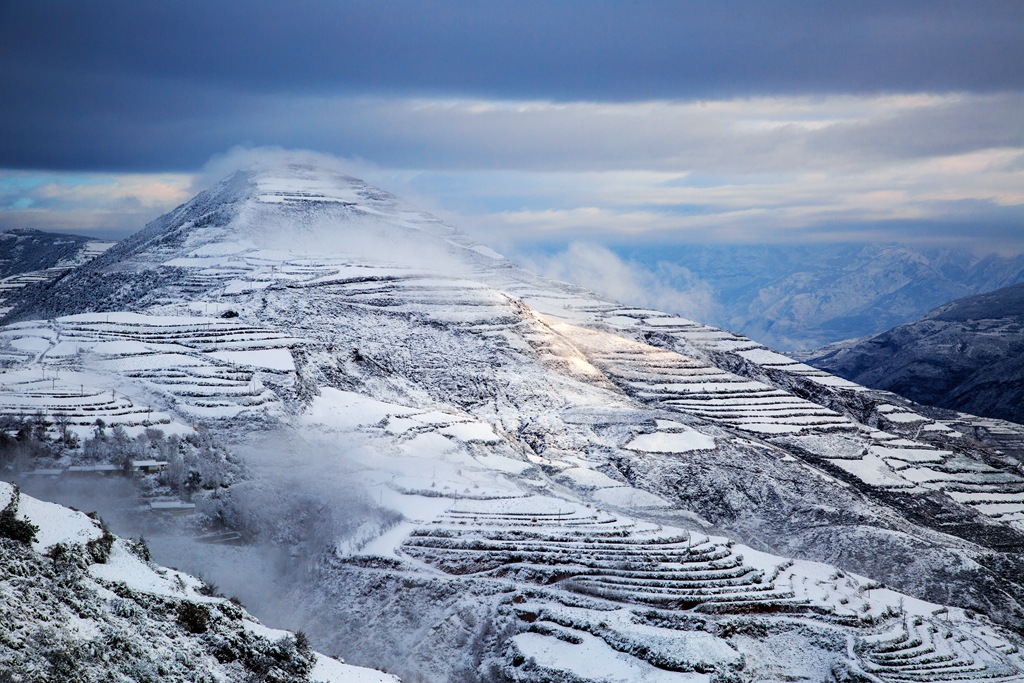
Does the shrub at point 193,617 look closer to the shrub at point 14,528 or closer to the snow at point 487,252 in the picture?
the shrub at point 14,528

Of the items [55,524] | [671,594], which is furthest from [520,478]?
[55,524]

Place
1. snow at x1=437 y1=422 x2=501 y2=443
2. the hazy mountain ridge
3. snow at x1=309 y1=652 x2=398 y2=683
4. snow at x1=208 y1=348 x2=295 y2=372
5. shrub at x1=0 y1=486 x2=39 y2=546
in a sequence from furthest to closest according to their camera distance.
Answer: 1. the hazy mountain ridge
2. snow at x1=208 y1=348 x2=295 y2=372
3. snow at x1=437 y1=422 x2=501 y2=443
4. snow at x1=309 y1=652 x2=398 y2=683
5. shrub at x1=0 y1=486 x2=39 y2=546

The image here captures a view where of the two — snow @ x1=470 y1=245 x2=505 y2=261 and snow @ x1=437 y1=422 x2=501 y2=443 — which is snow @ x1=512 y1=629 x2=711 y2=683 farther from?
snow @ x1=470 y1=245 x2=505 y2=261

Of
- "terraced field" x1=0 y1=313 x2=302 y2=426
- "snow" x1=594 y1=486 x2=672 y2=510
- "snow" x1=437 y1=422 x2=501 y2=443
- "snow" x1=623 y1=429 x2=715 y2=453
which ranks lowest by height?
"snow" x1=594 y1=486 x2=672 y2=510

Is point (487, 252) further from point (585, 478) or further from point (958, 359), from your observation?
point (958, 359)

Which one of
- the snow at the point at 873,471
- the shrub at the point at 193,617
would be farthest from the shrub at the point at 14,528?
the snow at the point at 873,471

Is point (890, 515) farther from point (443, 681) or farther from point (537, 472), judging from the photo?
point (443, 681)

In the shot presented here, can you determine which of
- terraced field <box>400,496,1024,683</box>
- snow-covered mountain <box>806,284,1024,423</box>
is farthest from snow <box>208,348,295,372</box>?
snow-covered mountain <box>806,284,1024,423</box>
